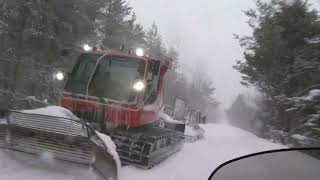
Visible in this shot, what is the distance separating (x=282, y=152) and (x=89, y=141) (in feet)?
18.1

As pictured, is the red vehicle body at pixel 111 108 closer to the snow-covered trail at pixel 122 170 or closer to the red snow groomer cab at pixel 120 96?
the red snow groomer cab at pixel 120 96

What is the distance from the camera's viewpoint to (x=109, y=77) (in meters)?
10.1

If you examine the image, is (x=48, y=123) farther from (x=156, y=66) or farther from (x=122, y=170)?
(x=156, y=66)

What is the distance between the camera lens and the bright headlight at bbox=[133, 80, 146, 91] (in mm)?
9664

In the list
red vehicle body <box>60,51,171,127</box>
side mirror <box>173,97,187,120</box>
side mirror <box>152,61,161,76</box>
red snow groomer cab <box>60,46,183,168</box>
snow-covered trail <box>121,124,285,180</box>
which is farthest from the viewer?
side mirror <box>173,97,187,120</box>

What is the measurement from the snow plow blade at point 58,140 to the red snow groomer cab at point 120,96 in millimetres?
1857

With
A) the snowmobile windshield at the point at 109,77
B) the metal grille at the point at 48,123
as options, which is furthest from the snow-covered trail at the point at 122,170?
the snowmobile windshield at the point at 109,77

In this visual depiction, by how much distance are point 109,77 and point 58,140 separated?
295 cm

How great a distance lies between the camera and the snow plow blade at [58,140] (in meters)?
7.16

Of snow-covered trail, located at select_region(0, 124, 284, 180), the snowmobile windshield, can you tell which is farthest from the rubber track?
the snowmobile windshield

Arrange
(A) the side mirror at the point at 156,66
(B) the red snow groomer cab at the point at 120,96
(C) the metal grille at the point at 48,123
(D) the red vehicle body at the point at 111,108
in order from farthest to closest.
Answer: (A) the side mirror at the point at 156,66 → (D) the red vehicle body at the point at 111,108 → (B) the red snow groomer cab at the point at 120,96 → (C) the metal grille at the point at 48,123

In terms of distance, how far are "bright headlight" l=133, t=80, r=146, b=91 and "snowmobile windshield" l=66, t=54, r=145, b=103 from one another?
99 millimetres

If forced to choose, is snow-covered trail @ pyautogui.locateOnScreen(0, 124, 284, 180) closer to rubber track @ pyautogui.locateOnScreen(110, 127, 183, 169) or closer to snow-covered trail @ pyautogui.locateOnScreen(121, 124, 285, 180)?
snow-covered trail @ pyautogui.locateOnScreen(121, 124, 285, 180)

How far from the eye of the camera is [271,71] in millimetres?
22438
